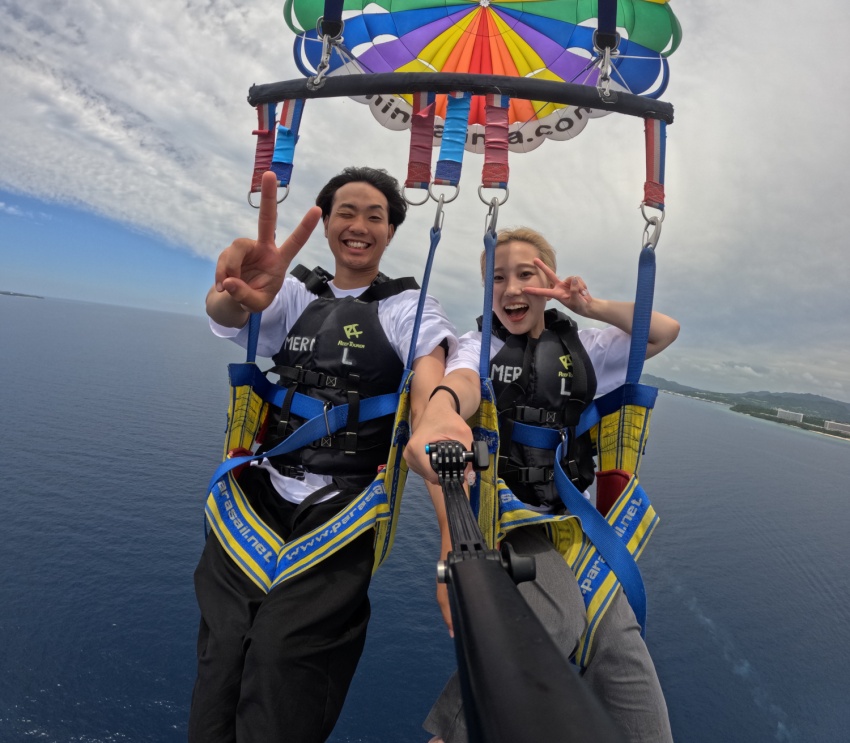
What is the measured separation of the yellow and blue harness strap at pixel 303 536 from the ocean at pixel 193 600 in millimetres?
10230

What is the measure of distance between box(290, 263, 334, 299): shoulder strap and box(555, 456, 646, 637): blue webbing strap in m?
1.95

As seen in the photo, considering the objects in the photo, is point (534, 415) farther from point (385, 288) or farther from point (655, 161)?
point (655, 161)

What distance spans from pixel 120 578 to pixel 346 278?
1554 cm

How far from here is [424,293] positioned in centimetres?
238

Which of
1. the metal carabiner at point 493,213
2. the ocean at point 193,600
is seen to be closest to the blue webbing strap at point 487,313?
the metal carabiner at point 493,213

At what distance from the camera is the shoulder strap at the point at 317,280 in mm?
3004

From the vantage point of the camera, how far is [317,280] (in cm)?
302

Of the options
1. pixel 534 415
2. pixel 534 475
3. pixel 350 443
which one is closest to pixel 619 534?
pixel 534 475

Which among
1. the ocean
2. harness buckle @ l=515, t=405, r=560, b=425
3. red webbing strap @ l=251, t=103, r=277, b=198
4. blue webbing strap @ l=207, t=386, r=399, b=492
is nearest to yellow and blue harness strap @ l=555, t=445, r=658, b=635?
harness buckle @ l=515, t=405, r=560, b=425

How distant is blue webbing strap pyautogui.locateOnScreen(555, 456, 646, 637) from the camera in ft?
7.11

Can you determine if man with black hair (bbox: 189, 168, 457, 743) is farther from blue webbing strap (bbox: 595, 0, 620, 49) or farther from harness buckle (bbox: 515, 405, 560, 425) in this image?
blue webbing strap (bbox: 595, 0, 620, 49)

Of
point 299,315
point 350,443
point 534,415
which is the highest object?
point 299,315

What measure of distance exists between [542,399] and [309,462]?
1.52m

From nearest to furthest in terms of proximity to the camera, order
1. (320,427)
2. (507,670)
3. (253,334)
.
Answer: (507,670), (320,427), (253,334)
